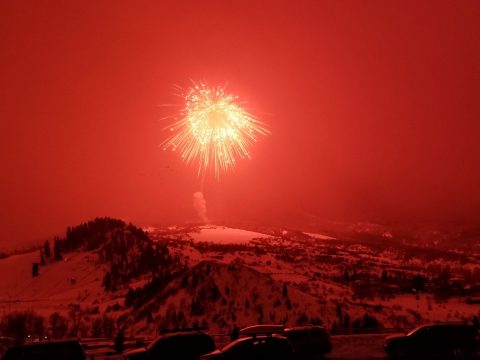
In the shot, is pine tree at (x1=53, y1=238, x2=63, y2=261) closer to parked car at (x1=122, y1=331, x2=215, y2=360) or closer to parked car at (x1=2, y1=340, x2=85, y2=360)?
parked car at (x1=122, y1=331, x2=215, y2=360)

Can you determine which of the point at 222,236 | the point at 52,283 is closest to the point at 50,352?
the point at 52,283

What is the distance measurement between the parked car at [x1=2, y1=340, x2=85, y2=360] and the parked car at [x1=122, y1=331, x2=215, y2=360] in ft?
18.2

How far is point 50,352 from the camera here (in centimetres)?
1797

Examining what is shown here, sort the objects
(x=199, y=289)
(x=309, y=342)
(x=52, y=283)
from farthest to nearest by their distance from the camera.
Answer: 1. (x=52, y=283)
2. (x=199, y=289)
3. (x=309, y=342)

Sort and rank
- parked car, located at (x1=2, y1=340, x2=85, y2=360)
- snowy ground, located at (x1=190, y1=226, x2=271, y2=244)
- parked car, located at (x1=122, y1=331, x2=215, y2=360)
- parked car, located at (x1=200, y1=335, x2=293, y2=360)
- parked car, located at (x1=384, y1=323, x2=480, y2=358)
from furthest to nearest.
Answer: snowy ground, located at (x1=190, y1=226, x2=271, y2=244) → parked car, located at (x1=384, y1=323, x2=480, y2=358) → parked car, located at (x1=122, y1=331, x2=215, y2=360) → parked car, located at (x1=200, y1=335, x2=293, y2=360) → parked car, located at (x1=2, y1=340, x2=85, y2=360)

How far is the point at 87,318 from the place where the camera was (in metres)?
59.0

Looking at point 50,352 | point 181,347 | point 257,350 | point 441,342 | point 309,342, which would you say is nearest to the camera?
point 50,352

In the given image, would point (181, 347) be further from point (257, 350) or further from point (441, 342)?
point (441, 342)

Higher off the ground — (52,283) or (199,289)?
(52,283)

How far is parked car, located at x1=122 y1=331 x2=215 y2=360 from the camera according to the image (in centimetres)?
2309

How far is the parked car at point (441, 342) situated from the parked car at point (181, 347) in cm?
973

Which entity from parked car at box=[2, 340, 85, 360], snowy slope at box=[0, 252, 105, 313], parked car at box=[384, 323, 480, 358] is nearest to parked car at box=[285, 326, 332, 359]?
parked car at box=[384, 323, 480, 358]

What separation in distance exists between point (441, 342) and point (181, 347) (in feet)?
38.8

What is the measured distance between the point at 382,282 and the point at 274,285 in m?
26.3
